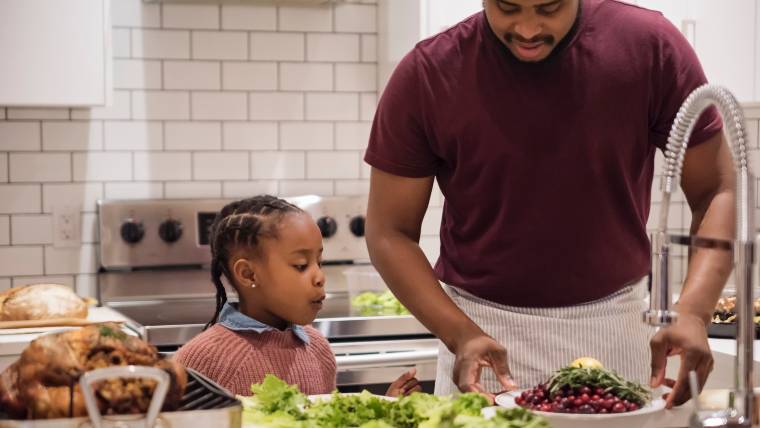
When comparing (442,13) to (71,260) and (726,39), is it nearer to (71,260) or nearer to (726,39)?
(726,39)

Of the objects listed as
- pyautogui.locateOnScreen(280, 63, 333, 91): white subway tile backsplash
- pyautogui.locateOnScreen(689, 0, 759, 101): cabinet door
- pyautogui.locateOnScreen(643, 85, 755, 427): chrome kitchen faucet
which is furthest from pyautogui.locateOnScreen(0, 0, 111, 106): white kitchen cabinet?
pyautogui.locateOnScreen(643, 85, 755, 427): chrome kitchen faucet

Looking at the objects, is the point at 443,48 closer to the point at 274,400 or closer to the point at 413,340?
the point at 274,400

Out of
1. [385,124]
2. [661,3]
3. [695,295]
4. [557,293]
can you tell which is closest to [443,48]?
[385,124]

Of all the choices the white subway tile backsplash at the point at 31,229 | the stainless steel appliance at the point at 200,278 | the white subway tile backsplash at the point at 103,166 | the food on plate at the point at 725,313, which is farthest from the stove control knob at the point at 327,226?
the food on plate at the point at 725,313

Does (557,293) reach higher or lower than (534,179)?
lower

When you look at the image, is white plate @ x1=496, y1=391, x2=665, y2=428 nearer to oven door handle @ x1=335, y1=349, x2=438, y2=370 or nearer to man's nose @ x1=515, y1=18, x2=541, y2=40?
man's nose @ x1=515, y1=18, x2=541, y2=40

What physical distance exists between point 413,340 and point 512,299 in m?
1.12

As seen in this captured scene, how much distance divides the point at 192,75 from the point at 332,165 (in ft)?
1.90

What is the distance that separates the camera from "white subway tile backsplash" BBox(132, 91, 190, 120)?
382cm

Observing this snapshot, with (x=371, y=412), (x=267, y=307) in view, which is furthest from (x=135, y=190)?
(x=371, y=412)

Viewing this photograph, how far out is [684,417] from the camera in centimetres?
155

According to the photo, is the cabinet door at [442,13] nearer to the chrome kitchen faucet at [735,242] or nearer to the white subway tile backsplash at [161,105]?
the white subway tile backsplash at [161,105]

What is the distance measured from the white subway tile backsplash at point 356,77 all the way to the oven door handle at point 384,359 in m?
1.20

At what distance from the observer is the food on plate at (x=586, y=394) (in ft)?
5.11
